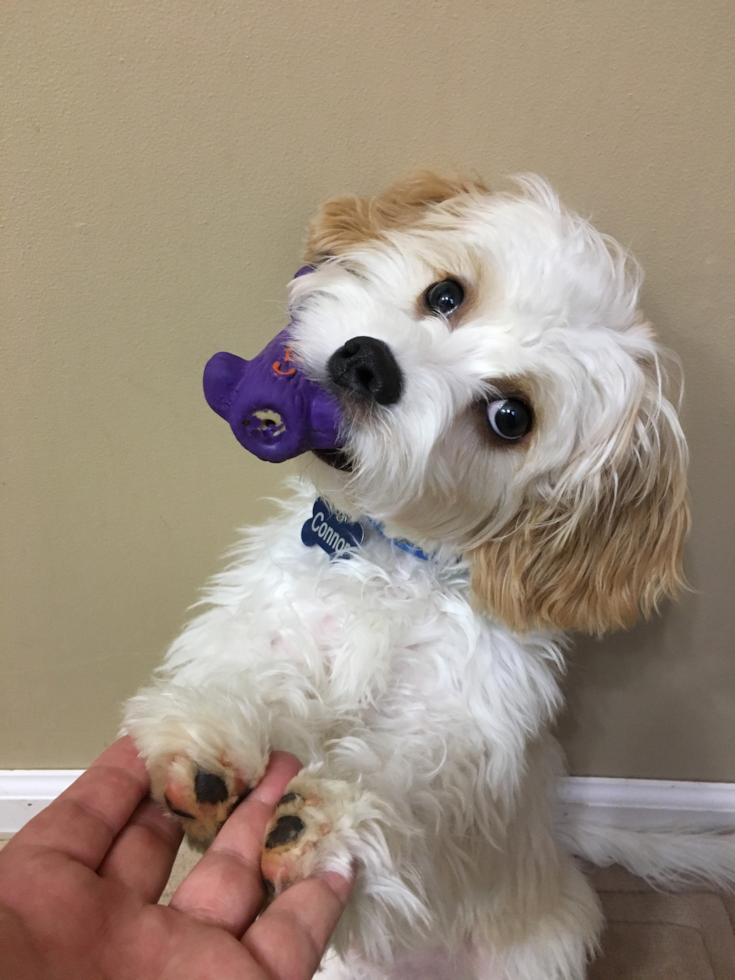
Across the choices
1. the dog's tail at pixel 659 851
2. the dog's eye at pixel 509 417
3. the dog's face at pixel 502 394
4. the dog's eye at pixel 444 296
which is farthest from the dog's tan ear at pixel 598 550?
the dog's tail at pixel 659 851

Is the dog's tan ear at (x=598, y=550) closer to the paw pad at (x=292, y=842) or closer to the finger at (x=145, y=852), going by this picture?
the paw pad at (x=292, y=842)

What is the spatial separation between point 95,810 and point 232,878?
0.18 metres

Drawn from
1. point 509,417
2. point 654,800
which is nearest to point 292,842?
point 509,417

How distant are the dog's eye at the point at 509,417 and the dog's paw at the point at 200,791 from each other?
1.63ft

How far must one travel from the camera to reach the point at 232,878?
674 millimetres

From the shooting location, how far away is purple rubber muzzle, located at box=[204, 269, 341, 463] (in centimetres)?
73

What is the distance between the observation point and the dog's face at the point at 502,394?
751 mm

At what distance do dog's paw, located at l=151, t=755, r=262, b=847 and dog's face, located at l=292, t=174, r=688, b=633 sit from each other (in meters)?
0.35

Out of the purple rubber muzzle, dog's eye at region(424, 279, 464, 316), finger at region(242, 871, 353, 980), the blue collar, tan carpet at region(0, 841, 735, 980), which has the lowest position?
tan carpet at region(0, 841, 735, 980)

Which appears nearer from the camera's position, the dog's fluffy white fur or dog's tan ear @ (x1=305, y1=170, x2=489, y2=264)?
the dog's fluffy white fur

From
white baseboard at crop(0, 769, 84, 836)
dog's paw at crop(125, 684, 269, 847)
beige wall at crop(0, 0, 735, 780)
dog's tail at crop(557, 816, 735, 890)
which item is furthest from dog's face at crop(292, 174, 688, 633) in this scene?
white baseboard at crop(0, 769, 84, 836)

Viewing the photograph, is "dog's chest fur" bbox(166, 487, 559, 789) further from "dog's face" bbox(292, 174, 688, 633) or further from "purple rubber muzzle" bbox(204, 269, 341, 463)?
"purple rubber muzzle" bbox(204, 269, 341, 463)

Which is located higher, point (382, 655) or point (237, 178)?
point (237, 178)

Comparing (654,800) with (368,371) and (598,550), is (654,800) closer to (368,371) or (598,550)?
(598,550)
